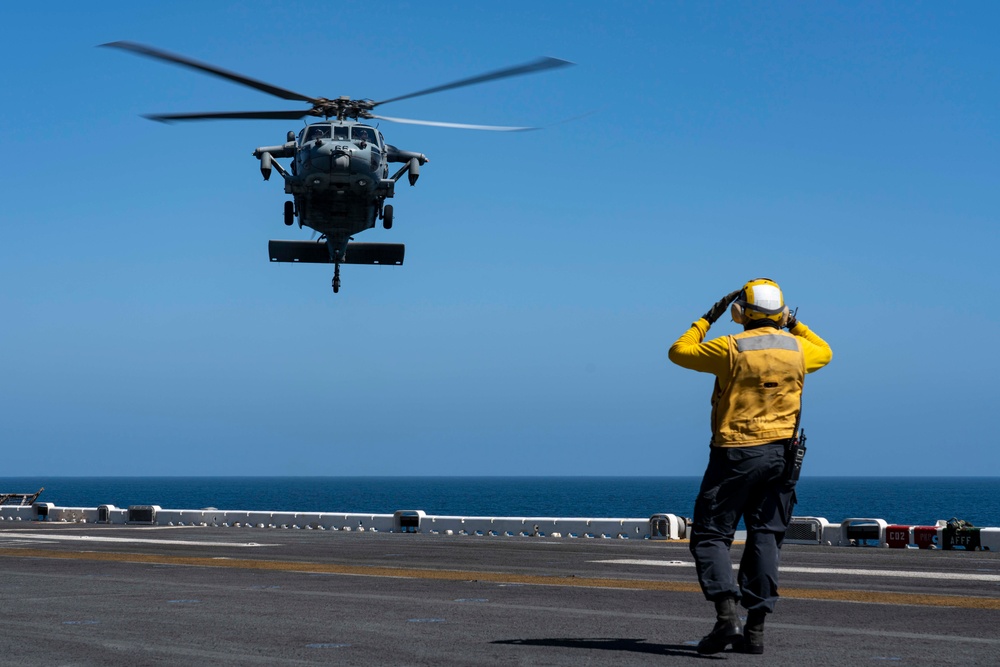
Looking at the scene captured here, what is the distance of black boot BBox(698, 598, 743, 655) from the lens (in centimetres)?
755

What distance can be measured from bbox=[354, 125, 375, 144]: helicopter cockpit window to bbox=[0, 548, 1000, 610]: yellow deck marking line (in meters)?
11.8

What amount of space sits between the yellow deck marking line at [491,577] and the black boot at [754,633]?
3.97 metres

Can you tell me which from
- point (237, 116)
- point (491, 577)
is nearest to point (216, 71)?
point (237, 116)

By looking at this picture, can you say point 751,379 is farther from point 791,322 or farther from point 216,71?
point 216,71

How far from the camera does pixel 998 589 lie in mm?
12906

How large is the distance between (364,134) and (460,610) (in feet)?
64.0

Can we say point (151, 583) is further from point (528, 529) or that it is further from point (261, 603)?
point (528, 529)

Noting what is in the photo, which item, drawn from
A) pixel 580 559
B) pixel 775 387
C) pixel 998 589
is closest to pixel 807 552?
pixel 580 559

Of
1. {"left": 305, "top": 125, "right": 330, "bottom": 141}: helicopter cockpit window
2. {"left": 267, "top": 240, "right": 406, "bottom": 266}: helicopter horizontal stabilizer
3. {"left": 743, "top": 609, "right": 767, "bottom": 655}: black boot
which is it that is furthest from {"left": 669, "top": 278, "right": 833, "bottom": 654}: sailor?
{"left": 267, "top": 240, "right": 406, "bottom": 266}: helicopter horizontal stabilizer

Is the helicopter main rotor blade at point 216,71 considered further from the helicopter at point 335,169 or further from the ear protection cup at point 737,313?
the ear protection cup at point 737,313

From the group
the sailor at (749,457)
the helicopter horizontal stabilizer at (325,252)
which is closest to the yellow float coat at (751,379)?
the sailor at (749,457)

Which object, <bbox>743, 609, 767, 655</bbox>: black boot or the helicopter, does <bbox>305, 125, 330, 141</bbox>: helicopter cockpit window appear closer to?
the helicopter

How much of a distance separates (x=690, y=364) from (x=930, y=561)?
12.6 meters

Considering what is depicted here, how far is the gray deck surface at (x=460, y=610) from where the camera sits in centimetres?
770
